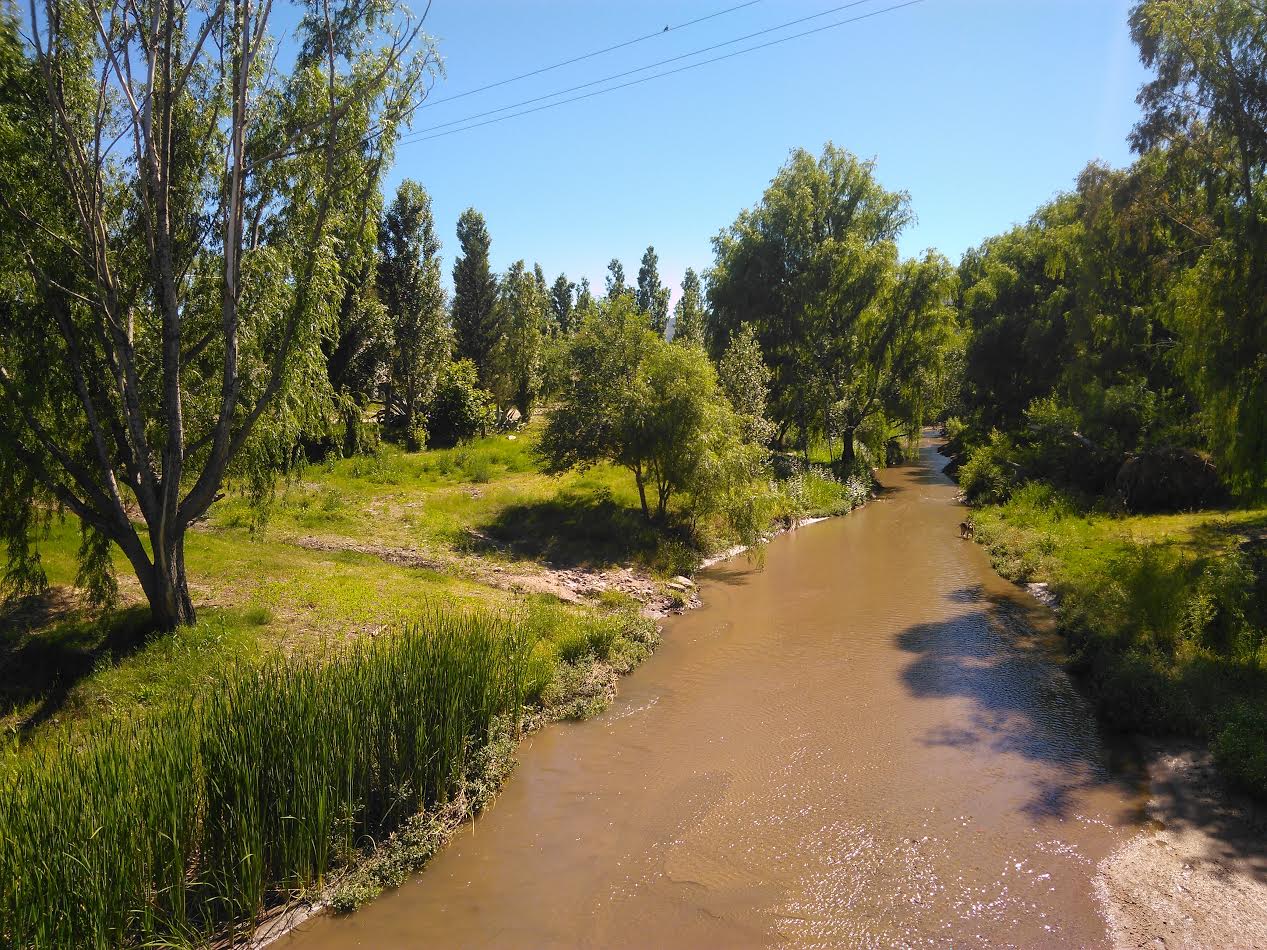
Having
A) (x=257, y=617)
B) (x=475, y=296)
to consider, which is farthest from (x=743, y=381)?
(x=475, y=296)

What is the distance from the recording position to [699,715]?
11359 mm

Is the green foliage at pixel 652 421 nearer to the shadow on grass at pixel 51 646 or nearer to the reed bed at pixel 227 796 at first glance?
the reed bed at pixel 227 796

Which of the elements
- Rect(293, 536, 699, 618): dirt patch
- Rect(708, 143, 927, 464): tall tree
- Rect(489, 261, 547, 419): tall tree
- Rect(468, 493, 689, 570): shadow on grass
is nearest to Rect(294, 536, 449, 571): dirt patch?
Rect(293, 536, 699, 618): dirt patch

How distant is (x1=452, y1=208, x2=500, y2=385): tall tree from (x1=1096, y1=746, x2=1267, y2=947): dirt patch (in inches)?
1654

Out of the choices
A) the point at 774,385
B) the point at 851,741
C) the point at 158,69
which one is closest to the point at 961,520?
the point at 774,385

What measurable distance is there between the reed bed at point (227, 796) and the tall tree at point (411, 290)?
2494 centimetres

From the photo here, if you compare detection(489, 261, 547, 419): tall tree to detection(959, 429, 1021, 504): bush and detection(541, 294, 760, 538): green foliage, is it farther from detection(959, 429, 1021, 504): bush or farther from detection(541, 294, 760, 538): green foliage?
detection(959, 429, 1021, 504): bush

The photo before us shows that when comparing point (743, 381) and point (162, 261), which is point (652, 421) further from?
point (162, 261)

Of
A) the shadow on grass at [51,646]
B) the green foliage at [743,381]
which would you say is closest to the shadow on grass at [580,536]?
the green foliage at [743,381]

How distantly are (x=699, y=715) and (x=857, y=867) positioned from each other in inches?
155

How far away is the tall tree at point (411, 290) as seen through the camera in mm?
31922

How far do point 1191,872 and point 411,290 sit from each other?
104ft

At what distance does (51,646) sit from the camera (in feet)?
33.2

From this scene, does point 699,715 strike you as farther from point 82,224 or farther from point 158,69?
point 158,69
